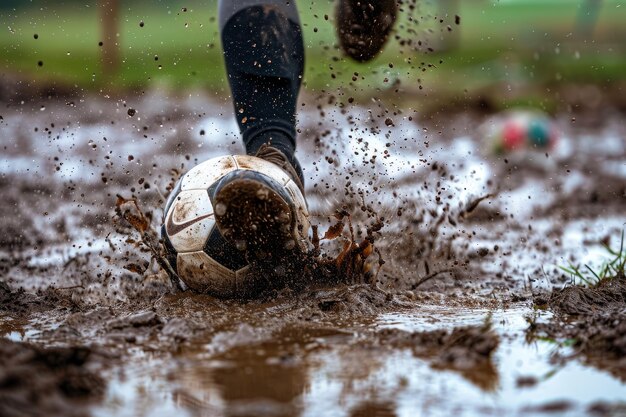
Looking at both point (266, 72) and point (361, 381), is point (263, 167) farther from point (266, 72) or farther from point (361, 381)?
point (361, 381)

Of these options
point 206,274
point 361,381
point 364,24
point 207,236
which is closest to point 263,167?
point 207,236

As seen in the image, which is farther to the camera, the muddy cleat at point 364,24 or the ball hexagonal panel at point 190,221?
the muddy cleat at point 364,24

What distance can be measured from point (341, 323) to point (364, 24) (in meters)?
1.56

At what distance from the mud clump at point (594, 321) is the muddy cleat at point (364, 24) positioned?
1360 mm

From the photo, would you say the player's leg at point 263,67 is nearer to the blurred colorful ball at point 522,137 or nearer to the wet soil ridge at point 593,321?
the wet soil ridge at point 593,321

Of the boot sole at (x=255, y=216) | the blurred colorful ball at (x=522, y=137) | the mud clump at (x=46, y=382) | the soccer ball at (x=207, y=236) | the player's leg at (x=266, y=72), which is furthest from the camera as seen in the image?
the blurred colorful ball at (x=522, y=137)

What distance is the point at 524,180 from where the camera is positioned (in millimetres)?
7660

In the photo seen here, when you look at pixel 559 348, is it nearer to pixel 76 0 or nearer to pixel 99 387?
pixel 99 387

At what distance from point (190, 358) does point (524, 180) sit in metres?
5.37

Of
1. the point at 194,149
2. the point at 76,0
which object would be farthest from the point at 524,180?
the point at 76,0

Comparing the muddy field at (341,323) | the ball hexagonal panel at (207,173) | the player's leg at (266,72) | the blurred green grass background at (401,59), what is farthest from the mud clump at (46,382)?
the blurred green grass background at (401,59)

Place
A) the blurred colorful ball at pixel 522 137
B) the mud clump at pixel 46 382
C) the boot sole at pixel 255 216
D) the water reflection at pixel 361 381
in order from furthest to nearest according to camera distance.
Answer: the blurred colorful ball at pixel 522 137, the boot sole at pixel 255 216, the water reflection at pixel 361 381, the mud clump at pixel 46 382

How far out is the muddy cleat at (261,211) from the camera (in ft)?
10.7

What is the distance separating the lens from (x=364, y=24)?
420 centimetres
